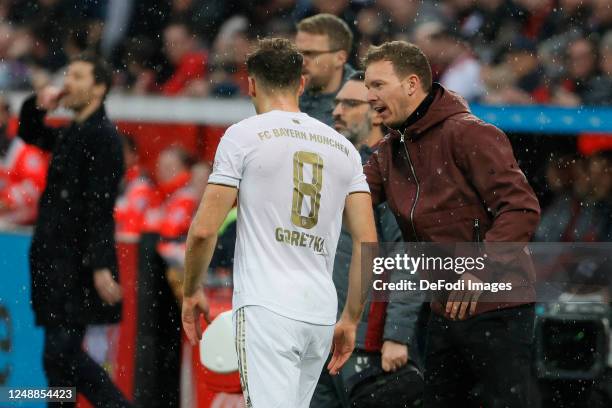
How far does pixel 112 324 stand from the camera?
697cm

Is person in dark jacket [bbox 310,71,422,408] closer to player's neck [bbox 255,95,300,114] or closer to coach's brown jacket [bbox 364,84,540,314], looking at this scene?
coach's brown jacket [bbox 364,84,540,314]

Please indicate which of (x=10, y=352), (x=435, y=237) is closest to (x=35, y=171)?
(x=10, y=352)

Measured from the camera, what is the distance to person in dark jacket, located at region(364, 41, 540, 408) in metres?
4.81

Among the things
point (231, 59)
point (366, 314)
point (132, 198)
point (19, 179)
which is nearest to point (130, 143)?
point (132, 198)

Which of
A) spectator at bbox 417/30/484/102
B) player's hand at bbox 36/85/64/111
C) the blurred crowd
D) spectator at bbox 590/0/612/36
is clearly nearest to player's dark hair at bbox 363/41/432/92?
player's hand at bbox 36/85/64/111

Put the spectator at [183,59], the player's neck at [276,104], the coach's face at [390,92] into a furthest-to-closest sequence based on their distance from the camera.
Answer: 1. the spectator at [183,59]
2. the coach's face at [390,92]
3. the player's neck at [276,104]

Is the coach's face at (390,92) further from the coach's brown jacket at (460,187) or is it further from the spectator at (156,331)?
the spectator at (156,331)

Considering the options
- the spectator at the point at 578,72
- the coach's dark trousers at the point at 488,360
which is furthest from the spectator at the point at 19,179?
the coach's dark trousers at the point at 488,360

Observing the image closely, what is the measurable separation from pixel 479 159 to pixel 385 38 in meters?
6.45

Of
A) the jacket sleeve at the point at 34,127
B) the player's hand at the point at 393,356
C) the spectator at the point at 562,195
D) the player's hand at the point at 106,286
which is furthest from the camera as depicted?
the spectator at the point at 562,195

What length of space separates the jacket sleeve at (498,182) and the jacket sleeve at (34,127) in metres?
3.42

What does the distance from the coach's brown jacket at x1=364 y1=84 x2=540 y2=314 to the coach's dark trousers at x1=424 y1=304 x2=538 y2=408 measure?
3.1 inches

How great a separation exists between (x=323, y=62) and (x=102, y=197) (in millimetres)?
1480

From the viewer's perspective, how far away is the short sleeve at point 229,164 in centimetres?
447
